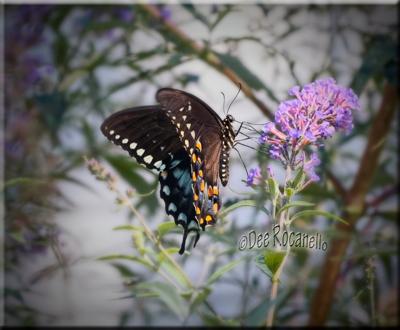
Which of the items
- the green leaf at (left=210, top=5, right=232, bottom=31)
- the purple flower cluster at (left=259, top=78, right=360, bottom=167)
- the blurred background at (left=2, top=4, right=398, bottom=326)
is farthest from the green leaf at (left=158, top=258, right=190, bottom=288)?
the green leaf at (left=210, top=5, right=232, bottom=31)

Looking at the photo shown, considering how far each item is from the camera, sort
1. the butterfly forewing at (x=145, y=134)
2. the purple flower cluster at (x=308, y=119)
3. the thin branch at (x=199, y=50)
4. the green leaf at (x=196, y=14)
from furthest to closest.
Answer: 1. the green leaf at (x=196, y=14)
2. the thin branch at (x=199, y=50)
3. the butterfly forewing at (x=145, y=134)
4. the purple flower cluster at (x=308, y=119)

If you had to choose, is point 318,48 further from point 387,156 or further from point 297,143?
point 297,143

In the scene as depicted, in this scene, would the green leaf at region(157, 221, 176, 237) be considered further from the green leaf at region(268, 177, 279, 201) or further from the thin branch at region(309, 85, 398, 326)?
the thin branch at region(309, 85, 398, 326)

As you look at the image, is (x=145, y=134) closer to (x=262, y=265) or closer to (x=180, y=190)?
(x=180, y=190)

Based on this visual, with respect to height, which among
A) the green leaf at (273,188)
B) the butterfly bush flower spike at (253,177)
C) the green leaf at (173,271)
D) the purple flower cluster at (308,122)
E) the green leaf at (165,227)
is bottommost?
the green leaf at (173,271)

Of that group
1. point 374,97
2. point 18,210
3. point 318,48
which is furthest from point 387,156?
point 18,210

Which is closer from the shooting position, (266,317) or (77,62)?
(266,317)

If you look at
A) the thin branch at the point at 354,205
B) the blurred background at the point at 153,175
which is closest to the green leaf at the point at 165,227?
the blurred background at the point at 153,175

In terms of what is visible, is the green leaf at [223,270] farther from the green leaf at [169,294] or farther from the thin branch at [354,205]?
the thin branch at [354,205]
